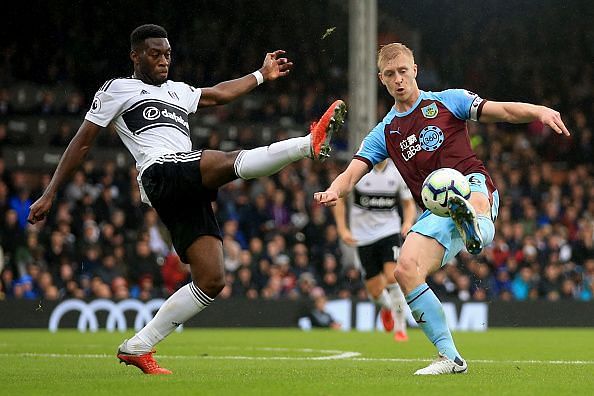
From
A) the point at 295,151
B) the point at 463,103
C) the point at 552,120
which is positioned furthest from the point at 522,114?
the point at 295,151

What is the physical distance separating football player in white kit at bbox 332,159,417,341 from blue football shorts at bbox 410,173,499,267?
5.72m

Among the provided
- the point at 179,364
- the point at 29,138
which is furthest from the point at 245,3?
the point at 179,364

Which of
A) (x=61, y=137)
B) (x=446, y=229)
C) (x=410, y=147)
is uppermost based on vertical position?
(x=61, y=137)

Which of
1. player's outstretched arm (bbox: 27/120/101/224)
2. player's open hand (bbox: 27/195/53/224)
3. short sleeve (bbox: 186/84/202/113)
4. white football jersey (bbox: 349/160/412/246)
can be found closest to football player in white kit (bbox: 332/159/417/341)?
white football jersey (bbox: 349/160/412/246)

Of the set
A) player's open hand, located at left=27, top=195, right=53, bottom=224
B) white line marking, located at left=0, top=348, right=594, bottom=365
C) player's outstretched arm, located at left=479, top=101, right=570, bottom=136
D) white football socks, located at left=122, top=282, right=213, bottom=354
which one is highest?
player's outstretched arm, located at left=479, top=101, right=570, bottom=136

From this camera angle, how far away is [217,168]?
22.9 ft

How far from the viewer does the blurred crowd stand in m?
17.4

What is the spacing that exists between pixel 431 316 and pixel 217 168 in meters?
1.63

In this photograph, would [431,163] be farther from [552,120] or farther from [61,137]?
[61,137]

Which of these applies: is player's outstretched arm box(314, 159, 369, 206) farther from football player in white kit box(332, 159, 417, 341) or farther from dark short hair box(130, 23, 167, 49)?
football player in white kit box(332, 159, 417, 341)

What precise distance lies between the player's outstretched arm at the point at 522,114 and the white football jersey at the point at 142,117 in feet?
6.70

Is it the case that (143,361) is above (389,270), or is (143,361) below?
below

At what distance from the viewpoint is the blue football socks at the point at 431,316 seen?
23.2 ft

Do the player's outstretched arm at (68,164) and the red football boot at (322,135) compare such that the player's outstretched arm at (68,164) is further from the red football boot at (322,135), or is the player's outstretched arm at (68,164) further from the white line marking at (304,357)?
the white line marking at (304,357)
